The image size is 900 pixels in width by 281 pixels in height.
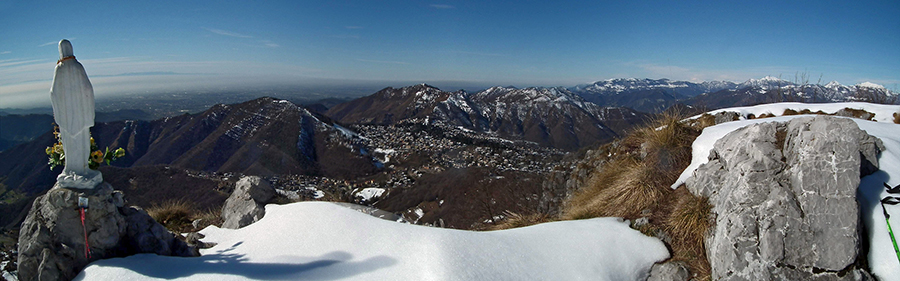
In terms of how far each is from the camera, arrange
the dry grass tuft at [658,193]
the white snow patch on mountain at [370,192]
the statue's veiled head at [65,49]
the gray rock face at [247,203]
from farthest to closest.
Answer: the white snow patch on mountain at [370,192] < the gray rock face at [247,203] < the dry grass tuft at [658,193] < the statue's veiled head at [65,49]

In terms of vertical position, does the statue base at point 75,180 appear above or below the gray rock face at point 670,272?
above

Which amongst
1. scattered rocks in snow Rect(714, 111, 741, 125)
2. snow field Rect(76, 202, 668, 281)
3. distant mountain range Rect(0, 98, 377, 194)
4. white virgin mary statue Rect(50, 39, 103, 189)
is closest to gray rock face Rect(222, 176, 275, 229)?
snow field Rect(76, 202, 668, 281)

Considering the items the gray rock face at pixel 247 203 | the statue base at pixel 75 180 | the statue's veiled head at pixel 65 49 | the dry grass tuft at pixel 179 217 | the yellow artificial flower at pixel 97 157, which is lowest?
the dry grass tuft at pixel 179 217

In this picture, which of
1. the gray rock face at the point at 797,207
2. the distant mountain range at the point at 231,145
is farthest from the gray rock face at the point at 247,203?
the distant mountain range at the point at 231,145

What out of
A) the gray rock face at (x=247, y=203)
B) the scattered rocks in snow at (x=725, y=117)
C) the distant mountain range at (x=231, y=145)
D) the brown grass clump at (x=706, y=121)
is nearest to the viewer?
the gray rock face at (x=247, y=203)

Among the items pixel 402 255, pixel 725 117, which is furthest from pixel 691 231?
pixel 725 117

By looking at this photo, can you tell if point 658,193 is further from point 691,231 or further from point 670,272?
point 670,272

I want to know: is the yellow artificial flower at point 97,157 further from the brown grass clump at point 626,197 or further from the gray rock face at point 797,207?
the gray rock face at point 797,207

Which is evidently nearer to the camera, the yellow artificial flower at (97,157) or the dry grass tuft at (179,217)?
the yellow artificial flower at (97,157)
